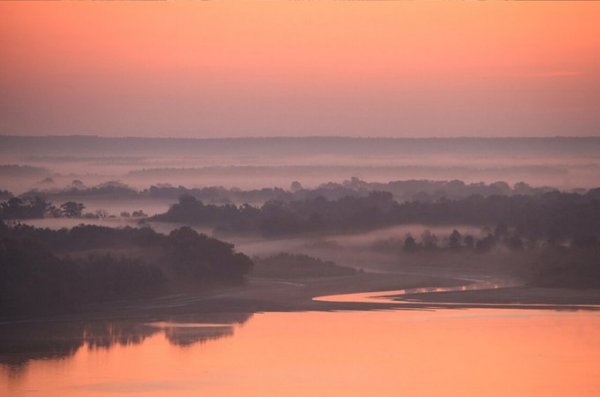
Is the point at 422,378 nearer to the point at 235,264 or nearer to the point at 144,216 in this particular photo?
the point at 235,264

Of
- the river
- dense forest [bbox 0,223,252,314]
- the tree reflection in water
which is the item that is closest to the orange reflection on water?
the river

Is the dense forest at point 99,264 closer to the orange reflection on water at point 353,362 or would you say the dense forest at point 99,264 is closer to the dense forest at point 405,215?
the orange reflection on water at point 353,362

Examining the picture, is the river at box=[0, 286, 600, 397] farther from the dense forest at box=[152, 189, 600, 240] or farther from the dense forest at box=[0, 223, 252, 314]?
the dense forest at box=[152, 189, 600, 240]

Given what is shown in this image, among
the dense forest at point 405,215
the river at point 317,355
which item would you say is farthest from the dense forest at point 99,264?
the dense forest at point 405,215

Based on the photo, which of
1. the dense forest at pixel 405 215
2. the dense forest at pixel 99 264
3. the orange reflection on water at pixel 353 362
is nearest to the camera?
the orange reflection on water at pixel 353 362

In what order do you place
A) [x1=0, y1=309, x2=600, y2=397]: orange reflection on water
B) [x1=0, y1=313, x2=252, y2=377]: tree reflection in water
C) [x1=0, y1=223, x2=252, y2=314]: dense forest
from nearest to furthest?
[x1=0, y1=309, x2=600, y2=397]: orange reflection on water → [x1=0, y1=313, x2=252, y2=377]: tree reflection in water → [x1=0, y1=223, x2=252, y2=314]: dense forest

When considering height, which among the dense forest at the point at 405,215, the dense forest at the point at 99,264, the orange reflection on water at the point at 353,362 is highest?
the dense forest at the point at 405,215

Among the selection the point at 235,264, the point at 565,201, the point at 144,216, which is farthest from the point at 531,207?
the point at 235,264
